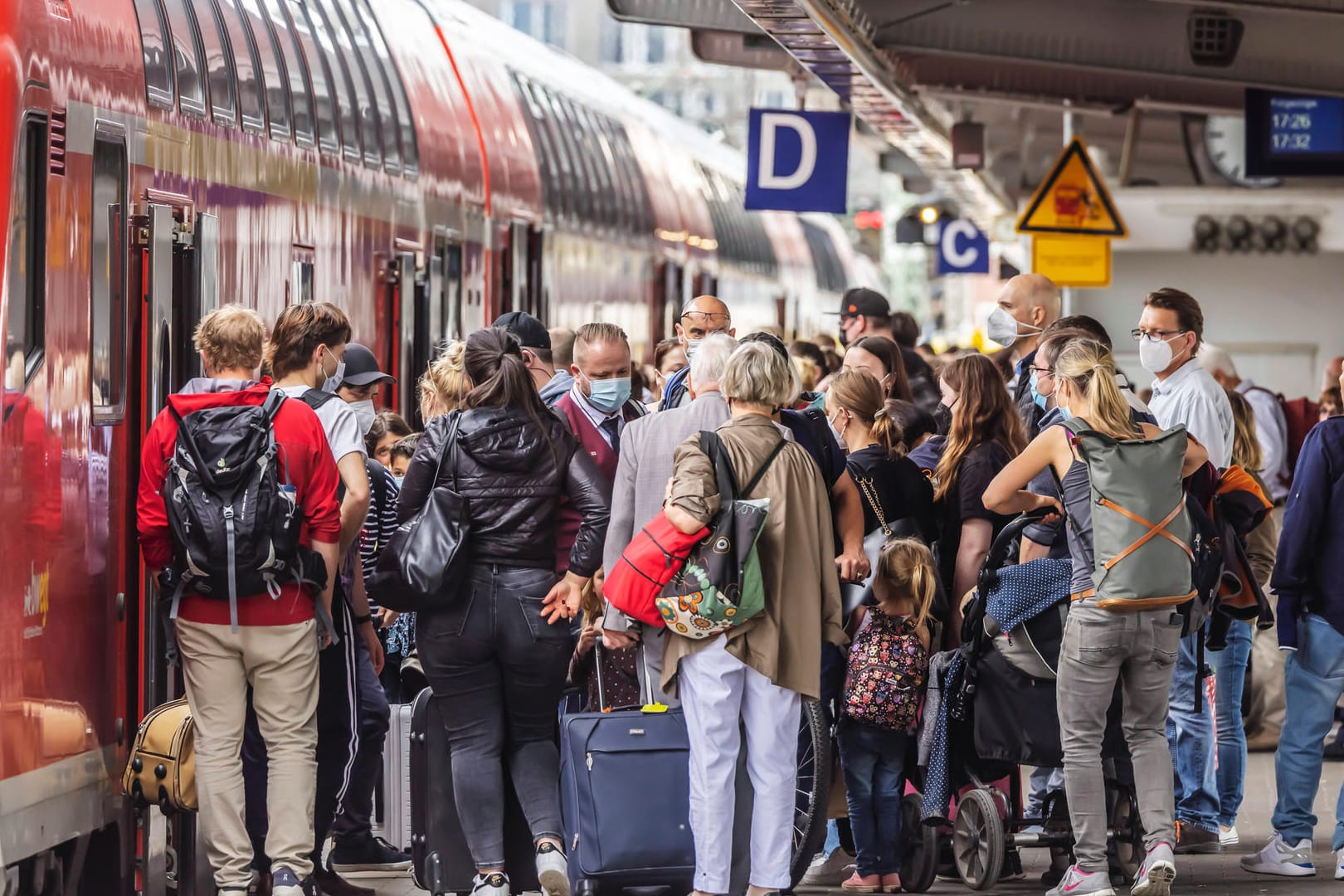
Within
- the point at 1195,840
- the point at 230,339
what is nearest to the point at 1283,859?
the point at 1195,840

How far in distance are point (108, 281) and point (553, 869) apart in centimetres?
234

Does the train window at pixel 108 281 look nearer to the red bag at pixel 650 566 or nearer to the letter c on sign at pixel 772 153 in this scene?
the red bag at pixel 650 566

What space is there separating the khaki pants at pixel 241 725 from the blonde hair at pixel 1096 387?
264cm

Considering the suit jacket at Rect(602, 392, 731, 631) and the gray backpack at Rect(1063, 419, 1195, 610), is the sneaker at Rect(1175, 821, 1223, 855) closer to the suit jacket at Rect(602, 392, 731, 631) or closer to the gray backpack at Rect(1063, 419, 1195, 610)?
the gray backpack at Rect(1063, 419, 1195, 610)

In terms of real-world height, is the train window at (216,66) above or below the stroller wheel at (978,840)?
above

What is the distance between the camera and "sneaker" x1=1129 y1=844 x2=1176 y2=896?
7.64 meters

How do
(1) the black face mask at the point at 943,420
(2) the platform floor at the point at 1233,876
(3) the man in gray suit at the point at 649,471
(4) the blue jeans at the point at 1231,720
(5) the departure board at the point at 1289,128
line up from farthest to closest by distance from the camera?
1. (5) the departure board at the point at 1289,128
2. (1) the black face mask at the point at 943,420
3. (4) the blue jeans at the point at 1231,720
4. (2) the platform floor at the point at 1233,876
5. (3) the man in gray suit at the point at 649,471

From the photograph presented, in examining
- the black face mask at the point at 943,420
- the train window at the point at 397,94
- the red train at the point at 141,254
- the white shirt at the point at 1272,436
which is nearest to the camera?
the red train at the point at 141,254

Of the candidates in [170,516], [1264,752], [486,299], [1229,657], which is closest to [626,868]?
[170,516]

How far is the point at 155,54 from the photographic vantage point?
7789mm

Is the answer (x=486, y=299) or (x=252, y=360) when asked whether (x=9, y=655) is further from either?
(x=486, y=299)

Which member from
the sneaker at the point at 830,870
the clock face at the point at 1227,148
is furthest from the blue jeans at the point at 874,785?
the clock face at the point at 1227,148

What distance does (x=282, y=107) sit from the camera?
9586 millimetres

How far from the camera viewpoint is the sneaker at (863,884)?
8219mm
